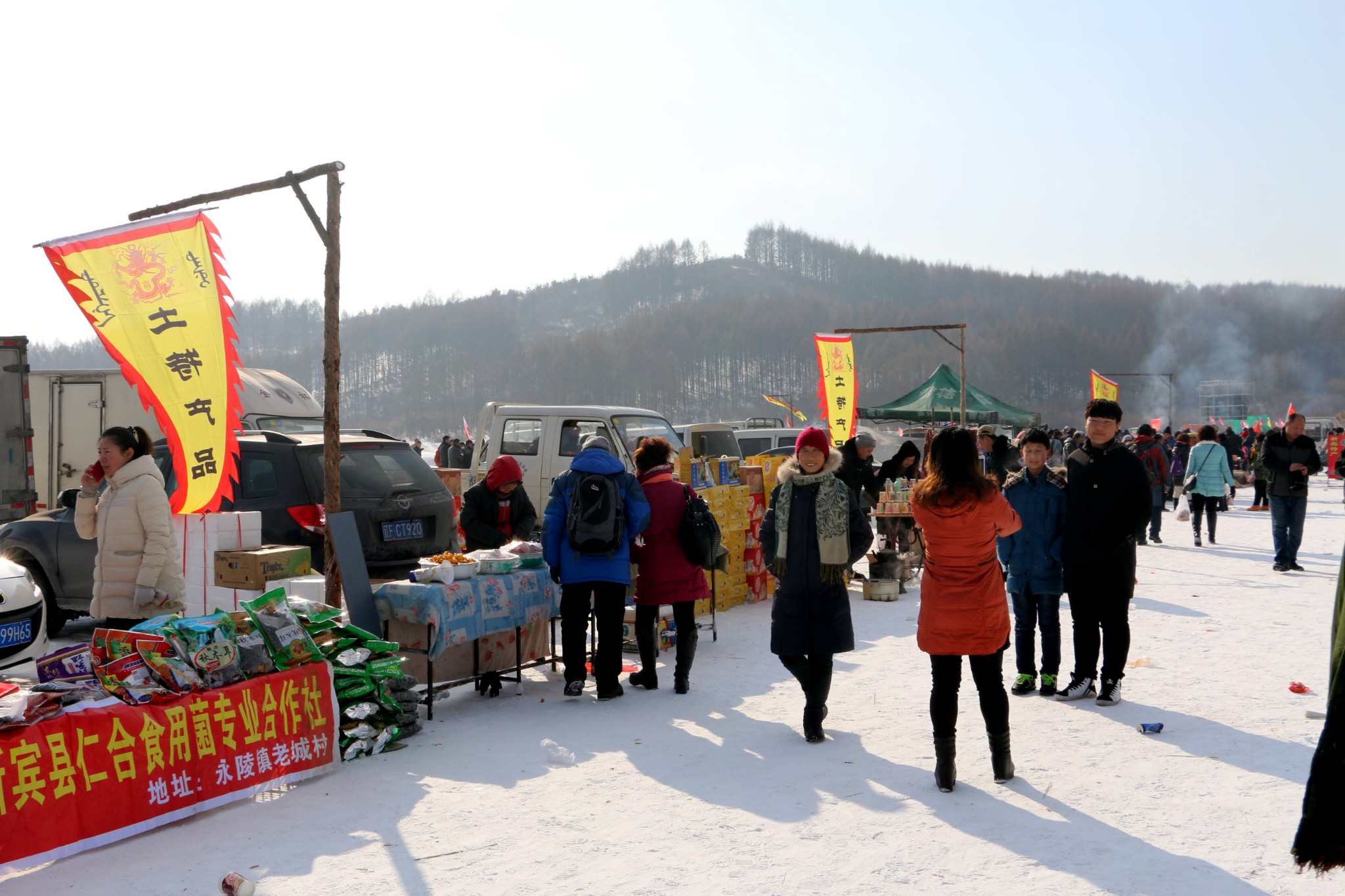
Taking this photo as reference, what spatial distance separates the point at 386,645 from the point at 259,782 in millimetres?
998

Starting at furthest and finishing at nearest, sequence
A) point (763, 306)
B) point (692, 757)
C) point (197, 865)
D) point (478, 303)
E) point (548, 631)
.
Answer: point (478, 303)
point (763, 306)
point (548, 631)
point (692, 757)
point (197, 865)

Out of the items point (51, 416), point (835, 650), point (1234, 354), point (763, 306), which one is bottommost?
point (835, 650)

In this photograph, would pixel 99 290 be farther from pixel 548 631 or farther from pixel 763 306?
pixel 763 306

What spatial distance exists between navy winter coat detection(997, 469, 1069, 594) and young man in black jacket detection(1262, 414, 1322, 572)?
683 centimetres

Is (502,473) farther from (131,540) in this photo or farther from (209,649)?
(209,649)

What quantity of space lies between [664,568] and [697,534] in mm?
325

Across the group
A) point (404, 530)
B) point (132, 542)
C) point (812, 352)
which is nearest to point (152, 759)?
point (132, 542)

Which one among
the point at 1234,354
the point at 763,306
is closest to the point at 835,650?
the point at 1234,354

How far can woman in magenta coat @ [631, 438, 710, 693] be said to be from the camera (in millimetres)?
6797

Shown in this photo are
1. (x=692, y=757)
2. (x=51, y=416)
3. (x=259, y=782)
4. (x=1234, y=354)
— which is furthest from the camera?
(x=1234, y=354)

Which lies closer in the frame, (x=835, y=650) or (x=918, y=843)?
(x=918, y=843)

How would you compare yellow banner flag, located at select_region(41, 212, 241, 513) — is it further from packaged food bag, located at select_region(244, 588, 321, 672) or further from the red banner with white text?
the red banner with white text

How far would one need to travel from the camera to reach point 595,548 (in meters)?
6.36

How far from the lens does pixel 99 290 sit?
237 inches
